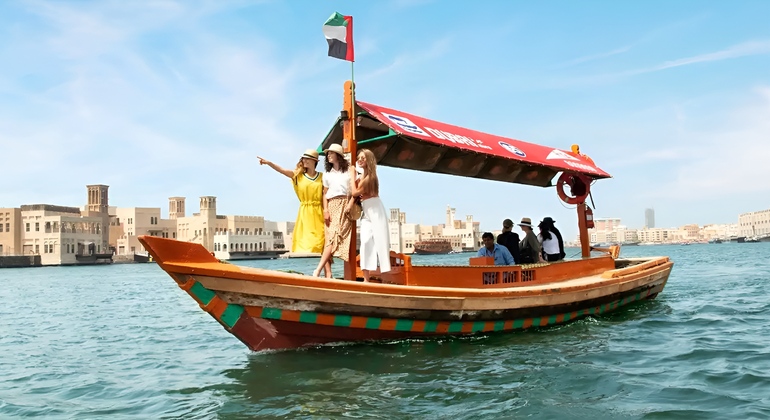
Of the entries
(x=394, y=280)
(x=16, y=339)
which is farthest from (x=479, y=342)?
(x=16, y=339)

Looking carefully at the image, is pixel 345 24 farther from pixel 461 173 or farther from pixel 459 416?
pixel 459 416

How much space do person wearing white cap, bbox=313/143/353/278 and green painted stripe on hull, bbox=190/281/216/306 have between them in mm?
1509

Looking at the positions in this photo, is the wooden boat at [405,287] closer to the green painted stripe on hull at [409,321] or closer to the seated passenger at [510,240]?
the green painted stripe on hull at [409,321]

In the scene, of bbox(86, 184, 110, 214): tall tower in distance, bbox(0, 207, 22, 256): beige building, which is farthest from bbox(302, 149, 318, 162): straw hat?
bbox(86, 184, 110, 214): tall tower in distance

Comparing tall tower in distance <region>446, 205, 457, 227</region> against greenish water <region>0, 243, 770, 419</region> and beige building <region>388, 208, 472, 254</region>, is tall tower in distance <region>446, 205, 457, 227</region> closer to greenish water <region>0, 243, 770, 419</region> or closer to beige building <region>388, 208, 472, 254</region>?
beige building <region>388, 208, 472, 254</region>

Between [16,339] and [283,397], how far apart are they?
8.91 m

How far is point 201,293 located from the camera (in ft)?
21.6

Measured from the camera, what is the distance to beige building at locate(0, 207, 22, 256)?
104 m

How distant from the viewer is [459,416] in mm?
5254

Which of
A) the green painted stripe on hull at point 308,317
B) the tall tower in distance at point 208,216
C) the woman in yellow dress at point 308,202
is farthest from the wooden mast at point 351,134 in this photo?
the tall tower in distance at point 208,216

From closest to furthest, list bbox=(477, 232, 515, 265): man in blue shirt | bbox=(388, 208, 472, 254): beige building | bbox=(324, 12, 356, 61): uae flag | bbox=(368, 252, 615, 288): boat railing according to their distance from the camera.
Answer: bbox=(324, 12, 356, 61): uae flag
bbox=(368, 252, 615, 288): boat railing
bbox=(477, 232, 515, 265): man in blue shirt
bbox=(388, 208, 472, 254): beige building

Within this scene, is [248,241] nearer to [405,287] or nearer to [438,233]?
[438,233]

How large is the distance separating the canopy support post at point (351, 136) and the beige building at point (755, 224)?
193 meters

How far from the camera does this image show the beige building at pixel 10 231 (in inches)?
4092
